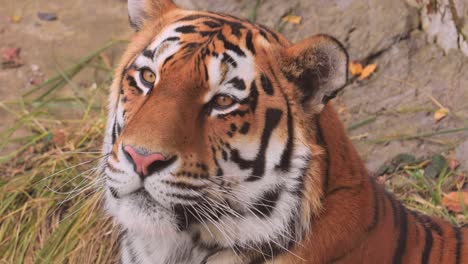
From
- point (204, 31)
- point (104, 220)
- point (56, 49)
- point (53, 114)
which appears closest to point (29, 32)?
point (56, 49)

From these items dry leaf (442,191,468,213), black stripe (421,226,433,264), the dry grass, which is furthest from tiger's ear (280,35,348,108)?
dry leaf (442,191,468,213)

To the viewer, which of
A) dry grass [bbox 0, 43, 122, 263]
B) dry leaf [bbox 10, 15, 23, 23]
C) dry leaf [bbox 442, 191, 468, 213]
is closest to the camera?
dry grass [bbox 0, 43, 122, 263]

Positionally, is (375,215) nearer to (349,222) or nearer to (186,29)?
(349,222)

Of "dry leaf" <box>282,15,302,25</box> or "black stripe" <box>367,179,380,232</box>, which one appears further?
"dry leaf" <box>282,15,302,25</box>

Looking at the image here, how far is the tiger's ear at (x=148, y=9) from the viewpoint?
2.30m

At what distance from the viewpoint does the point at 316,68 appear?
6.63 ft

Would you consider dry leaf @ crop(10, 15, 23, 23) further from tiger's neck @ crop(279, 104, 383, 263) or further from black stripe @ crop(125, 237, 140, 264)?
tiger's neck @ crop(279, 104, 383, 263)

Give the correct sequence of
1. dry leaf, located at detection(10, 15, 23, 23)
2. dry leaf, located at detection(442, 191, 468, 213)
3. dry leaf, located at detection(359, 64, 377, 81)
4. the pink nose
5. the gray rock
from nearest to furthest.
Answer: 1. the pink nose
2. dry leaf, located at detection(442, 191, 468, 213)
3. the gray rock
4. dry leaf, located at detection(359, 64, 377, 81)
5. dry leaf, located at detection(10, 15, 23, 23)

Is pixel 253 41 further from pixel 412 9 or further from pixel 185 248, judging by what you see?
pixel 412 9

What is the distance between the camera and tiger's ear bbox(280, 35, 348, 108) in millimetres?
1968

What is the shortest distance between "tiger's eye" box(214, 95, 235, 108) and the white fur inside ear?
1.66 feet

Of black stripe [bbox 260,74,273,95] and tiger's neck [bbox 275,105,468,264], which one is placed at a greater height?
black stripe [bbox 260,74,273,95]

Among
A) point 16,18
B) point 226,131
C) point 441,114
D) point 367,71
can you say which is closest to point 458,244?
point 226,131

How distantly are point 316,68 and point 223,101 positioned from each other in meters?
0.26
